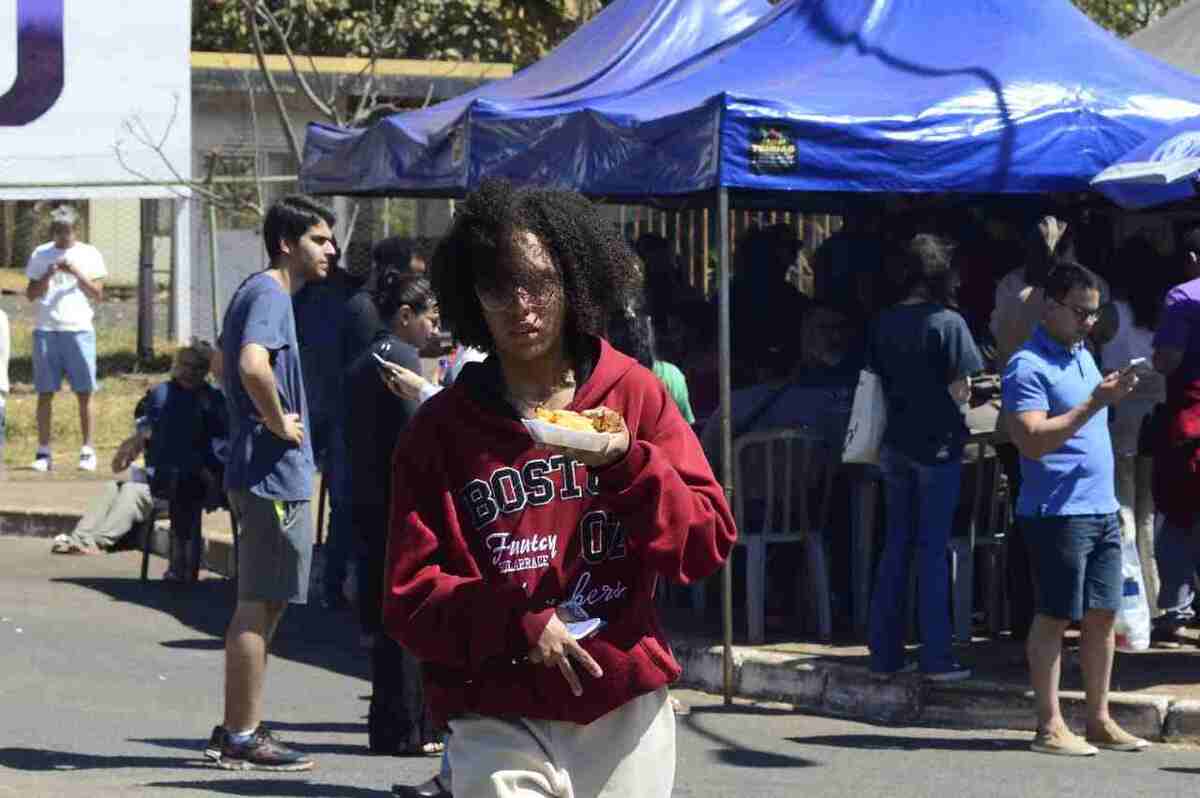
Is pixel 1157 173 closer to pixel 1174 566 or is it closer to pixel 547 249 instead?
pixel 1174 566

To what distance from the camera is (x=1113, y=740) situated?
8.63 metres

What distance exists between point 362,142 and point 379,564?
5.30m

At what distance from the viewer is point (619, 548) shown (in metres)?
4.08

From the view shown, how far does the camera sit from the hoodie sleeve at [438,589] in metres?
3.98

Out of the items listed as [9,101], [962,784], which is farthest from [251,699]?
[9,101]

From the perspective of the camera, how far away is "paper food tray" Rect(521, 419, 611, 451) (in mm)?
3785

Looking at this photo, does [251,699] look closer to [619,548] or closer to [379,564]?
[379,564]

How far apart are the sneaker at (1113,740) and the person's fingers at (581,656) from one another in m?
5.08

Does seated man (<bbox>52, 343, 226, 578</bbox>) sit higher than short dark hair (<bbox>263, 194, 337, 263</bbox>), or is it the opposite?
short dark hair (<bbox>263, 194, 337, 263</bbox>)

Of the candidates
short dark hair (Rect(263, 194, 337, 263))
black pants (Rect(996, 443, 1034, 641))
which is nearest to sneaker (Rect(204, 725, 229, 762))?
short dark hair (Rect(263, 194, 337, 263))

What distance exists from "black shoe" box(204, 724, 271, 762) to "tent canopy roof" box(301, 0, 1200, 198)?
2.96 metres

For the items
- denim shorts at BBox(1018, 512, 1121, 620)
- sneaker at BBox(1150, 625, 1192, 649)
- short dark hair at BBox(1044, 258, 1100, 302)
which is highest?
short dark hair at BBox(1044, 258, 1100, 302)

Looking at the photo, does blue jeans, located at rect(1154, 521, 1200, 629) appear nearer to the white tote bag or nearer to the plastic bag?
the plastic bag

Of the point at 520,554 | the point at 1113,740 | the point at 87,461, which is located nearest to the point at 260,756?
the point at 1113,740
